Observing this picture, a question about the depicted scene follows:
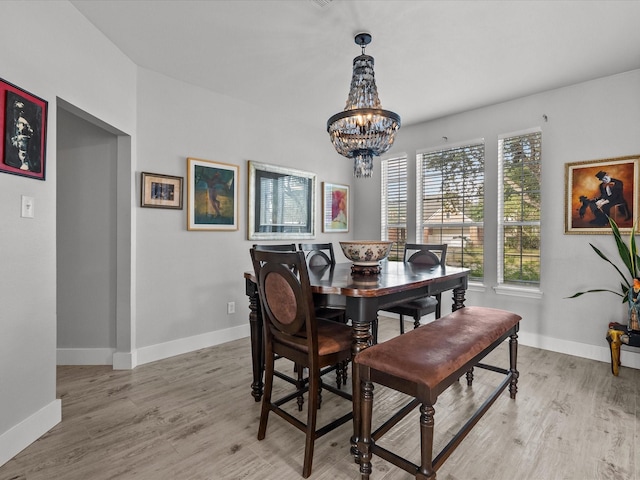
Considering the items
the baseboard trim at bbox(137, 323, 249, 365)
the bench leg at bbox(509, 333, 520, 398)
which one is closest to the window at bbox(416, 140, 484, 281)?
the bench leg at bbox(509, 333, 520, 398)

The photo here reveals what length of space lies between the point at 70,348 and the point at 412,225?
13.5 ft

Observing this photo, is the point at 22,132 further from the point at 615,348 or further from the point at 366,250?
the point at 615,348

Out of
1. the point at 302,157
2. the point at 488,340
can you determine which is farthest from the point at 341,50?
the point at 488,340

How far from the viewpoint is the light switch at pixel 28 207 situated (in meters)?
1.81

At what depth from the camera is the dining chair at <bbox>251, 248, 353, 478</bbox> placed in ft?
5.26

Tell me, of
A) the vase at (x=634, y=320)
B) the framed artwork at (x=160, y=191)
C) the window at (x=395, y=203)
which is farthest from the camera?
the window at (x=395, y=203)

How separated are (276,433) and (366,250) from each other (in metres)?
1.28

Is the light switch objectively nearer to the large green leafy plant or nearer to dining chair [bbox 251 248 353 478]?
dining chair [bbox 251 248 353 478]

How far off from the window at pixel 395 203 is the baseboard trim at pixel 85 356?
370cm

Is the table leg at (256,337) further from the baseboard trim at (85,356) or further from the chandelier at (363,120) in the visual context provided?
the baseboard trim at (85,356)

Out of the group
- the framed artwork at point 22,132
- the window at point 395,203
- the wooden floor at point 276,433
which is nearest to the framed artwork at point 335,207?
the window at point 395,203

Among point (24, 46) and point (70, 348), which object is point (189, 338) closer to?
point (70, 348)

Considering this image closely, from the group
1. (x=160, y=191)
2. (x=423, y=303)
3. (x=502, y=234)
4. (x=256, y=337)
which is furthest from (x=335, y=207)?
(x=256, y=337)

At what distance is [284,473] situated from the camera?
1623mm
